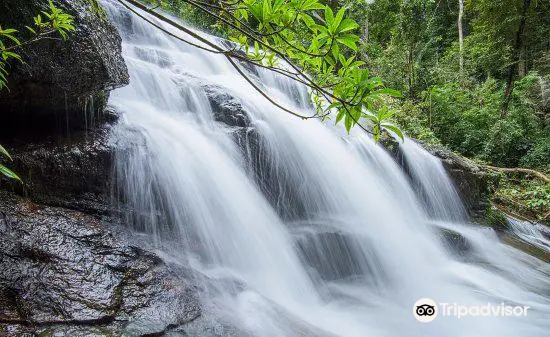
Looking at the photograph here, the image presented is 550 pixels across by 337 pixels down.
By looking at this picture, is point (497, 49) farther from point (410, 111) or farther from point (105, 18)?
point (105, 18)

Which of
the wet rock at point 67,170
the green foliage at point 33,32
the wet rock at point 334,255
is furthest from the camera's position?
the wet rock at point 334,255

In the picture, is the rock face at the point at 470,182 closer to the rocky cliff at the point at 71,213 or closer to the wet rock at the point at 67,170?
the rocky cliff at the point at 71,213

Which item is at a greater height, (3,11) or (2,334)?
(3,11)

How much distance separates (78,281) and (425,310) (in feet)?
11.6

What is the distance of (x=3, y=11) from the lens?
8.35ft

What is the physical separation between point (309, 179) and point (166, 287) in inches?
120

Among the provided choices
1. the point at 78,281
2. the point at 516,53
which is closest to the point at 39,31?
the point at 78,281

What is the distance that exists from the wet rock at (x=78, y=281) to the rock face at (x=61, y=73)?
824 mm

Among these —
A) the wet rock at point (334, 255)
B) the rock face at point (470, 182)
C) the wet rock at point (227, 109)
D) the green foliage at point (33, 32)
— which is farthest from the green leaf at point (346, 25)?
the rock face at point (470, 182)

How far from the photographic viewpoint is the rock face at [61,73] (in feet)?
8.82

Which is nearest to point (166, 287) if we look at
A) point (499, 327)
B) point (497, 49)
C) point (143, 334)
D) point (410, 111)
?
point (143, 334)

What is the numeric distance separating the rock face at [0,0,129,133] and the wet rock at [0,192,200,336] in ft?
2.70

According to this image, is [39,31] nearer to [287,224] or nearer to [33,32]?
[33,32]

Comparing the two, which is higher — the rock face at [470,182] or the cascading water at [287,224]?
the rock face at [470,182]
